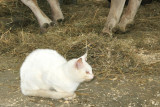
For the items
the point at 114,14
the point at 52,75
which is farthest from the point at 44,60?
the point at 114,14

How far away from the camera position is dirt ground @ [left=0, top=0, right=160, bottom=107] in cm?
246

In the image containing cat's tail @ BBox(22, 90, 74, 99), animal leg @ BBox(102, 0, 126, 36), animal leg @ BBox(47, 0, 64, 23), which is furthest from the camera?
animal leg @ BBox(47, 0, 64, 23)

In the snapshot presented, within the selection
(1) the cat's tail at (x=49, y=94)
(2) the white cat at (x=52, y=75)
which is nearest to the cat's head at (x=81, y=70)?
(2) the white cat at (x=52, y=75)

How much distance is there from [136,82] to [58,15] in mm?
2007

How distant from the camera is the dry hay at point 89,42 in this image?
306 cm

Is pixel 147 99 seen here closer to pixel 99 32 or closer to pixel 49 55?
pixel 49 55

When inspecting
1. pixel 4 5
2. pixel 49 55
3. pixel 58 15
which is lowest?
pixel 4 5

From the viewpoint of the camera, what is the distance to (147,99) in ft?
7.96

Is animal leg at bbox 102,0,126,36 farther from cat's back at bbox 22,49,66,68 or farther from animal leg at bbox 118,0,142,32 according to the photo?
cat's back at bbox 22,49,66,68

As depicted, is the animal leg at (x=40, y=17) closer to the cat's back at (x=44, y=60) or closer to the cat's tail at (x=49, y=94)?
the cat's back at (x=44, y=60)

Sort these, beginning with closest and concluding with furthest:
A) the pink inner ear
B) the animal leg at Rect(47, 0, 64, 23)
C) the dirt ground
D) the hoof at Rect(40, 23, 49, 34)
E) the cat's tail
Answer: the pink inner ear < the cat's tail < the dirt ground < the hoof at Rect(40, 23, 49, 34) < the animal leg at Rect(47, 0, 64, 23)

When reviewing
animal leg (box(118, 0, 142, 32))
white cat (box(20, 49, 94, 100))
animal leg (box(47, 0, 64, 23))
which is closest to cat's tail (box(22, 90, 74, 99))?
white cat (box(20, 49, 94, 100))

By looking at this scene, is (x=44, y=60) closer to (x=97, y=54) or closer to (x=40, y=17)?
(x=97, y=54)

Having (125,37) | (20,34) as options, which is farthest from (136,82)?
(20,34)
